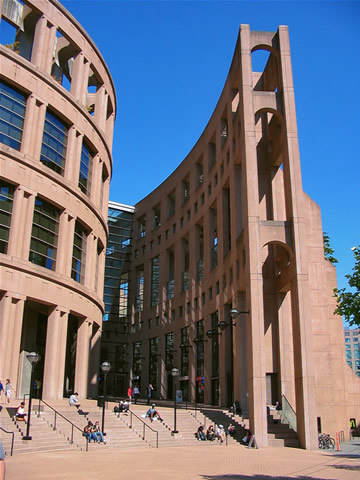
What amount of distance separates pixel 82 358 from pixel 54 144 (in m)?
15.7

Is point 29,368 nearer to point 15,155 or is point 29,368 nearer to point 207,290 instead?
point 15,155

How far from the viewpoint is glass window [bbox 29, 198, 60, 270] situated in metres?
31.9

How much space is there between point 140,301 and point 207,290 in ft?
70.6

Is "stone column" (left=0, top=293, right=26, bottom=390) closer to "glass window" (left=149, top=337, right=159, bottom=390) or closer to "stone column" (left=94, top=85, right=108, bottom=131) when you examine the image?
"stone column" (left=94, top=85, right=108, bottom=131)

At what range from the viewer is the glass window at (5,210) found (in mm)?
29422

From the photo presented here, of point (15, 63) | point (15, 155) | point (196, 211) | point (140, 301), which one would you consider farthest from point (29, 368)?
point (140, 301)

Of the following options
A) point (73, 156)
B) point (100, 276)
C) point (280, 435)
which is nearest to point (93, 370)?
point (100, 276)

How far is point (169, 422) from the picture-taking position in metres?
29.3

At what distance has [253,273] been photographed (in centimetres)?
2862

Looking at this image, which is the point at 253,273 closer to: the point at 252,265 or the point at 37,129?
the point at 252,265

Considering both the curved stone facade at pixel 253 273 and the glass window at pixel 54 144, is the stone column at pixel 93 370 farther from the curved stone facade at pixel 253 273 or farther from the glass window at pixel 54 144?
the glass window at pixel 54 144

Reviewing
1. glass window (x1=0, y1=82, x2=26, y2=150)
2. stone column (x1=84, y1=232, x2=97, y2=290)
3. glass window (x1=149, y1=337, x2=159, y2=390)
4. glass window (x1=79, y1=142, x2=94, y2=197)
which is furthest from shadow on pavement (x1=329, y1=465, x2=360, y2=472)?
glass window (x1=149, y1=337, x2=159, y2=390)

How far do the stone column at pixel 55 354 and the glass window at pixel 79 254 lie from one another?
13.7 ft

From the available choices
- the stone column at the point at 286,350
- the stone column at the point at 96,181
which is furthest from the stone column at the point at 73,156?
the stone column at the point at 286,350
